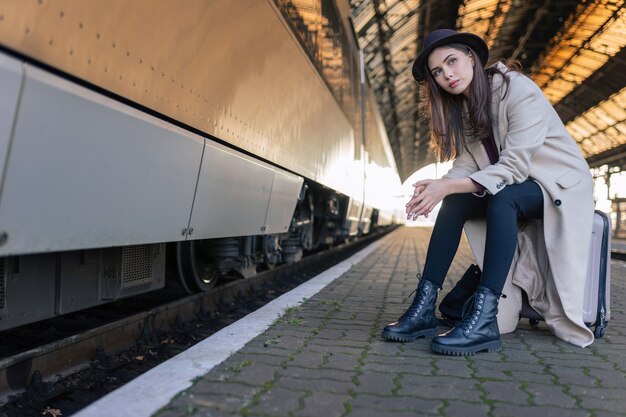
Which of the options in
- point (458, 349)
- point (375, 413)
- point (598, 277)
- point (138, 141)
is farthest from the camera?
→ point (598, 277)

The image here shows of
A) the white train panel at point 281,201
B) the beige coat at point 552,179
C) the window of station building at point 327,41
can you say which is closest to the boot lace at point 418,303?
the beige coat at point 552,179

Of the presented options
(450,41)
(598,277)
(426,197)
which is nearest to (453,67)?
(450,41)

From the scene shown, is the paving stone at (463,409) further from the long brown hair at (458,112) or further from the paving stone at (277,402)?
the long brown hair at (458,112)

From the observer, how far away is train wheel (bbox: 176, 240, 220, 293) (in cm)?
447

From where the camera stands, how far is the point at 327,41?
682 centimetres

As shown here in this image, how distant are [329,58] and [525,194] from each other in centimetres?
473

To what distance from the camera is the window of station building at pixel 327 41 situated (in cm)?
513

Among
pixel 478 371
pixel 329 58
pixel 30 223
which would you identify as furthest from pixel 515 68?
pixel 329 58

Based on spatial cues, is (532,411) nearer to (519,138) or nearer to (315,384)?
(315,384)

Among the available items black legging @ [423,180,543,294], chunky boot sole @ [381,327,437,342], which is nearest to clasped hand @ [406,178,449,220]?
black legging @ [423,180,543,294]

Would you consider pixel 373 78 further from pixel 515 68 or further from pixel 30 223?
pixel 30 223

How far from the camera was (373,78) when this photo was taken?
68.7 feet

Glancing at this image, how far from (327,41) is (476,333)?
5.04m

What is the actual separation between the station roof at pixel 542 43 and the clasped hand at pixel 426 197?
10.8m
